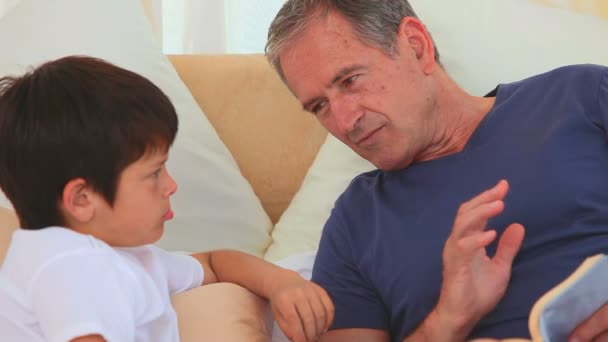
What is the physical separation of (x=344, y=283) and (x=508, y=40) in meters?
0.64

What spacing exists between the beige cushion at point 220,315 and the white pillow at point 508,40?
71cm

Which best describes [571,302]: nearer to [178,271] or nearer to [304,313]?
[304,313]

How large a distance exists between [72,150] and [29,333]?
0.23m

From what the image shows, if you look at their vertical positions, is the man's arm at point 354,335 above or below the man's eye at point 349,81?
below

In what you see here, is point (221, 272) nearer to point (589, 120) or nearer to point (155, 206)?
point (155, 206)

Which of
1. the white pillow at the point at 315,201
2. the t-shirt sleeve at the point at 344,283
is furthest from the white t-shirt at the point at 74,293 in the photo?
the white pillow at the point at 315,201

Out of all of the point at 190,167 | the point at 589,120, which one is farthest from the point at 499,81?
the point at 190,167

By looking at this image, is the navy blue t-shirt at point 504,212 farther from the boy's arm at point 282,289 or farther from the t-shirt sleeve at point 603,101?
the boy's arm at point 282,289

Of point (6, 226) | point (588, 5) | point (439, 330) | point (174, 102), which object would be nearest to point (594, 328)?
point (439, 330)

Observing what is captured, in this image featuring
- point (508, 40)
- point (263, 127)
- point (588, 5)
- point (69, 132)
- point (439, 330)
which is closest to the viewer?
point (69, 132)

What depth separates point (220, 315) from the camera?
120 centimetres

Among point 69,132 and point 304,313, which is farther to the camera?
point 304,313

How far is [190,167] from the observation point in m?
1.77

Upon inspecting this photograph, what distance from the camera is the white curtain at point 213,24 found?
2.31m
